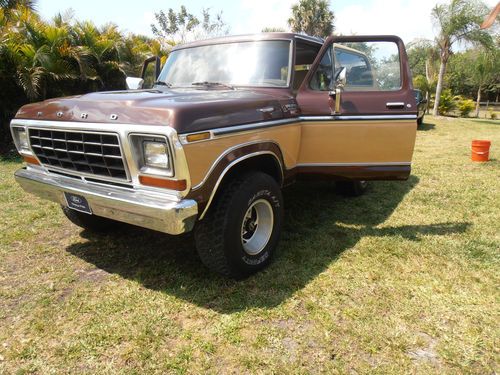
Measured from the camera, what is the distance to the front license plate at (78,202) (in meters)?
2.84

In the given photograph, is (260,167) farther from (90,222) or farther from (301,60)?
(90,222)

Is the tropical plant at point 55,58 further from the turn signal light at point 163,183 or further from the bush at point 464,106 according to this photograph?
the bush at point 464,106

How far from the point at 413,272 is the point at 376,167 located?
1141 millimetres

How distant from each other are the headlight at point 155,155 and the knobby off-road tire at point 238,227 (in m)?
0.55

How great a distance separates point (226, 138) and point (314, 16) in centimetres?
2872

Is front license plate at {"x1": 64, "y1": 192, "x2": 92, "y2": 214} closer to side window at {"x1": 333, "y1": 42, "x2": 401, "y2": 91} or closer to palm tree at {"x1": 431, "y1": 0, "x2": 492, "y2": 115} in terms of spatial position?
side window at {"x1": 333, "y1": 42, "x2": 401, "y2": 91}

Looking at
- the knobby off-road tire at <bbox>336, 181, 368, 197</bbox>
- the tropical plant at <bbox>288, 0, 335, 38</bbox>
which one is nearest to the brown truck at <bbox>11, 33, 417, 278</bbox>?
the knobby off-road tire at <bbox>336, 181, 368, 197</bbox>

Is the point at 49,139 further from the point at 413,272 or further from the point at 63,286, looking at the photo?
the point at 413,272

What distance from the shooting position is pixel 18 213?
15.4ft

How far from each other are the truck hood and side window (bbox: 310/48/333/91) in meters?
0.66

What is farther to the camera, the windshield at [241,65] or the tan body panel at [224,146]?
the windshield at [241,65]

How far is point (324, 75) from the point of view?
3.91 m

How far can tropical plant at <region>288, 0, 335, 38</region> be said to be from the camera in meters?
28.2

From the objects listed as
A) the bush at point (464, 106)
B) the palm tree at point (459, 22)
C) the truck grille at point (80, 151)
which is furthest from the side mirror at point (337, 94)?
the bush at point (464, 106)
